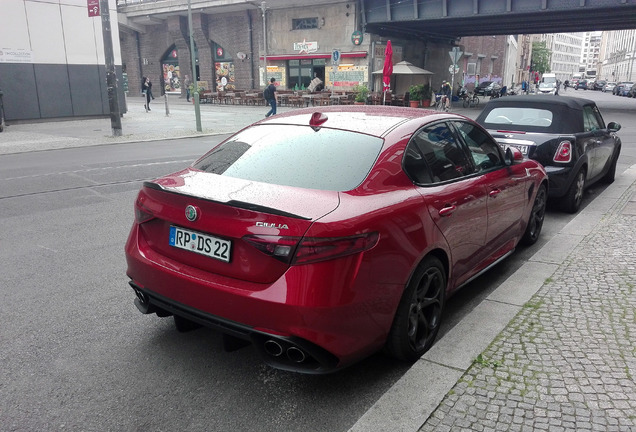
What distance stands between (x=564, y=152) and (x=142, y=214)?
585cm

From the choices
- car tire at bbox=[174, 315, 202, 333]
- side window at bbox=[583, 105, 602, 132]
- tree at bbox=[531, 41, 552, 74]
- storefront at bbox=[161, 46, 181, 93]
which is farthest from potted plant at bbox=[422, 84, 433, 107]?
tree at bbox=[531, 41, 552, 74]

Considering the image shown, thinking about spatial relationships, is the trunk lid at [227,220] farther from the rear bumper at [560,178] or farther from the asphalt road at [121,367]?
the rear bumper at [560,178]

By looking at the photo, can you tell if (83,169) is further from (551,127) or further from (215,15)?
(215,15)

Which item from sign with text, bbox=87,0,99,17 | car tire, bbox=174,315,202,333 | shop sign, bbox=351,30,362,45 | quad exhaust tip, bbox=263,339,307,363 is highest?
shop sign, bbox=351,30,362,45

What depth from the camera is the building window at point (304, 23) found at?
124 ft

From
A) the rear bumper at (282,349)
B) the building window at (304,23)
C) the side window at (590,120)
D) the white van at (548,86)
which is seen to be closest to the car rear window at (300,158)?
the rear bumper at (282,349)

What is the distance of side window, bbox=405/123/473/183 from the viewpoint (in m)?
3.55

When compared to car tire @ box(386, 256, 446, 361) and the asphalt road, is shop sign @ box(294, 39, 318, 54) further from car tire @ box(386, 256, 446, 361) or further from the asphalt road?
car tire @ box(386, 256, 446, 361)

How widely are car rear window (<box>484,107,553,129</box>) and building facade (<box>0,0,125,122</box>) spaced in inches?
640

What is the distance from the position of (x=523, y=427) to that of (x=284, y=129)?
2.47 m

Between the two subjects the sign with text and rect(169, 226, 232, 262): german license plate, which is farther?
the sign with text

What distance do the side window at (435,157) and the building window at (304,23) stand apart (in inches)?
1419

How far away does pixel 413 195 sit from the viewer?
3309 millimetres

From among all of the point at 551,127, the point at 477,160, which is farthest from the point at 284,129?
the point at 551,127
